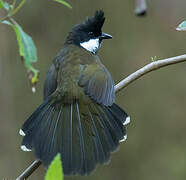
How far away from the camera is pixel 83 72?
149 inches

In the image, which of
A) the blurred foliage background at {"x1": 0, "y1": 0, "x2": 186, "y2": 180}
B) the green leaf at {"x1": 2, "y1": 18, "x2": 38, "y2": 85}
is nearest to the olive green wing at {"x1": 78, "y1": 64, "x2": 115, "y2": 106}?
the green leaf at {"x1": 2, "y1": 18, "x2": 38, "y2": 85}

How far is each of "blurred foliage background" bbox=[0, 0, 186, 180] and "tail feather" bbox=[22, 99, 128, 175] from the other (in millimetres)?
4014

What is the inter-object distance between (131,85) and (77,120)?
432 centimetres

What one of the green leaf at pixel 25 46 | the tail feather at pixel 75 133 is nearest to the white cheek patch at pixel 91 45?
the tail feather at pixel 75 133

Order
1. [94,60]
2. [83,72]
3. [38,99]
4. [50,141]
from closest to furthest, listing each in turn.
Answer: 1. [50,141]
2. [83,72]
3. [94,60]
4. [38,99]

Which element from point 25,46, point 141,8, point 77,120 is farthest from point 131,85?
point 25,46

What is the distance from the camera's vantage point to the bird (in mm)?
3232

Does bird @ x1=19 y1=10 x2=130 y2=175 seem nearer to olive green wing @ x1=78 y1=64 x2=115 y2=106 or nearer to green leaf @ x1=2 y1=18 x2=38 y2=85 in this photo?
olive green wing @ x1=78 y1=64 x2=115 y2=106

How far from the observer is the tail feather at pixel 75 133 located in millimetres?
3191

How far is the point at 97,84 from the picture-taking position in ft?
12.2

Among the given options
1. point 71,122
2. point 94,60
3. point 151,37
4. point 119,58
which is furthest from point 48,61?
point 71,122

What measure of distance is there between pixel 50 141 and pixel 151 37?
4.65m

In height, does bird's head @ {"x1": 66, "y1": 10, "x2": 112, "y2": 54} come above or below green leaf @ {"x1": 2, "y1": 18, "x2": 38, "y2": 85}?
below

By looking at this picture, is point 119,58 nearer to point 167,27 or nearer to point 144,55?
point 144,55
